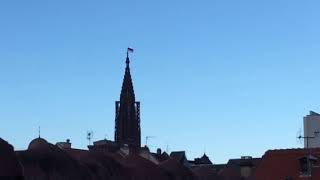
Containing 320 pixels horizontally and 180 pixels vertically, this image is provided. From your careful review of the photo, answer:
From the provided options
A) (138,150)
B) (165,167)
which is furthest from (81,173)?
(138,150)

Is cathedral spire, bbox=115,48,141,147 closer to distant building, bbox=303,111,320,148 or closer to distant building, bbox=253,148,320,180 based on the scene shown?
distant building, bbox=303,111,320,148

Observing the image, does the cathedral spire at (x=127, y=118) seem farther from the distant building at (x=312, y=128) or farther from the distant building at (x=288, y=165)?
the distant building at (x=288, y=165)

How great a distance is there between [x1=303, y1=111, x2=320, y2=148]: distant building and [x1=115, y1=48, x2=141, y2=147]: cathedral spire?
3332 inches

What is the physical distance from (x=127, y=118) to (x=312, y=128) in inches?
3515

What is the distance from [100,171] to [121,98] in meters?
66.3

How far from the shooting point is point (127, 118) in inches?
7333

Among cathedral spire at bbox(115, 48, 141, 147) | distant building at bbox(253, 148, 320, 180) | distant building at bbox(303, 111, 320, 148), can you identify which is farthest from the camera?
cathedral spire at bbox(115, 48, 141, 147)

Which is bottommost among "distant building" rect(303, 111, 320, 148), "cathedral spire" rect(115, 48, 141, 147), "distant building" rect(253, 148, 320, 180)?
"distant building" rect(253, 148, 320, 180)

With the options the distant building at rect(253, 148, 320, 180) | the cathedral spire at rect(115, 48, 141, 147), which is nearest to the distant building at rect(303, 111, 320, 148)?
the distant building at rect(253, 148, 320, 180)

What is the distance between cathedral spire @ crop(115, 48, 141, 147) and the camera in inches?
7249

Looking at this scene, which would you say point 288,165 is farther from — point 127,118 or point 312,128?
point 127,118

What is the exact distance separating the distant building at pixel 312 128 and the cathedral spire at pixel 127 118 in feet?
278

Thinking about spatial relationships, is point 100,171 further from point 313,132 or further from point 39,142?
point 313,132

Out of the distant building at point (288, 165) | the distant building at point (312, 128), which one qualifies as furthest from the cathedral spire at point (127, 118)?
the distant building at point (288, 165)
